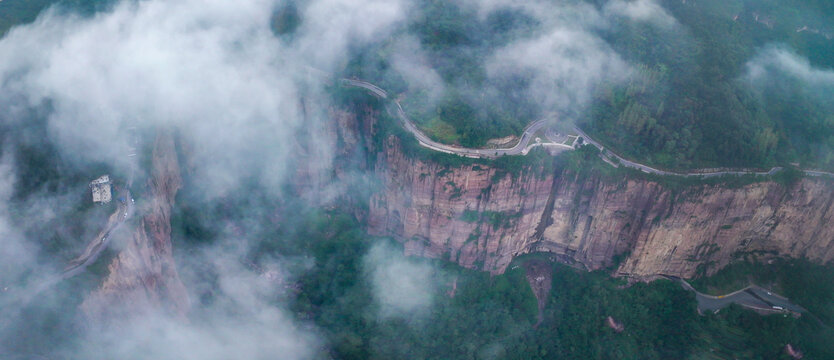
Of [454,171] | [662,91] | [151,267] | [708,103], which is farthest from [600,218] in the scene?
[151,267]

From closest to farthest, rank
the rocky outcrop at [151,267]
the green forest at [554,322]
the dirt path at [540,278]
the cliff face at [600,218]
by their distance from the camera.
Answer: the rocky outcrop at [151,267] → the green forest at [554,322] → the cliff face at [600,218] → the dirt path at [540,278]

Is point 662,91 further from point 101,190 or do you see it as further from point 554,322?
point 101,190

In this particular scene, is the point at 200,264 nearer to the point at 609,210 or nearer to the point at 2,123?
the point at 2,123

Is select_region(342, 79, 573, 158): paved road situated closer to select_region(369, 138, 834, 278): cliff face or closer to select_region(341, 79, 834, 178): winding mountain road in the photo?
select_region(341, 79, 834, 178): winding mountain road

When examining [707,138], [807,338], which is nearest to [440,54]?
[707,138]

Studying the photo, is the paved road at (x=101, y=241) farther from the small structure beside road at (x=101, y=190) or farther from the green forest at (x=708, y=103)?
the green forest at (x=708, y=103)

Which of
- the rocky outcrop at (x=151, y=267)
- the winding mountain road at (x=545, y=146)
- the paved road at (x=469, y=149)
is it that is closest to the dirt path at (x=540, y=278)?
the winding mountain road at (x=545, y=146)
